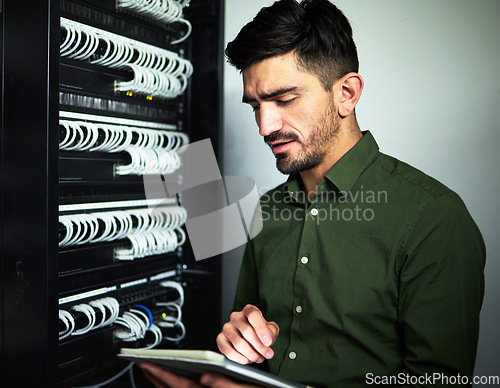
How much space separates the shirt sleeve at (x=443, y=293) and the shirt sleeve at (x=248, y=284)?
60 cm

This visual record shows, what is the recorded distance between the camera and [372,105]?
1963mm

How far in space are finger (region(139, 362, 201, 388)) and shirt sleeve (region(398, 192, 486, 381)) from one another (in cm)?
56

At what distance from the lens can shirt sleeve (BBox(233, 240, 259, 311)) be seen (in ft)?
5.65

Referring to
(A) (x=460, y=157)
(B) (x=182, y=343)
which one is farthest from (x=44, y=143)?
(A) (x=460, y=157)

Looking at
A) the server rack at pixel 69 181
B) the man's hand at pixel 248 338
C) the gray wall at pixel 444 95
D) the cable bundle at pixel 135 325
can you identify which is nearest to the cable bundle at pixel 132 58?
the server rack at pixel 69 181

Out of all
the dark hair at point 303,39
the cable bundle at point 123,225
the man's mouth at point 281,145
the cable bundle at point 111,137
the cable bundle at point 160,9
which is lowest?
the cable bundle at point 123,225

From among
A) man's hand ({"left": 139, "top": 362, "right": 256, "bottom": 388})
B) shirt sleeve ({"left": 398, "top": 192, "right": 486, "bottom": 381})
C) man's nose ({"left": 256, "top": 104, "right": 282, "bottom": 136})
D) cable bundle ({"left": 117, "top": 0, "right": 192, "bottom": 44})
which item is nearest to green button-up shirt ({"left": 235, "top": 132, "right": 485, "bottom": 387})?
shirt sleeve ({"left": 398, "top": 192, "right": 486, "bottom": 381})

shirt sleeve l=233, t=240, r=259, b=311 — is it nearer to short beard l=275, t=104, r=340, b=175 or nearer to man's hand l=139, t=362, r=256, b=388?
short beard l=275, t=104, r=340, b=175

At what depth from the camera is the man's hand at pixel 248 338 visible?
130cm

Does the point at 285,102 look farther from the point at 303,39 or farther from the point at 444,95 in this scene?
the point at 444,95

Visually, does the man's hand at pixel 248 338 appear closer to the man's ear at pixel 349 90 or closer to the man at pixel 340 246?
the man at pixel 340 246

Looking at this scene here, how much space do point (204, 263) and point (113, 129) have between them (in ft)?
2.48

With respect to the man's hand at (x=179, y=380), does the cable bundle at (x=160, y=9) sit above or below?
above

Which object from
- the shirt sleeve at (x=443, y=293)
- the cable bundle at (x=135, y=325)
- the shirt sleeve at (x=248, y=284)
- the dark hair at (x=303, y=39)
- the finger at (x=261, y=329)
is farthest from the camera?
the cable bundle at (x=135, y=325)
